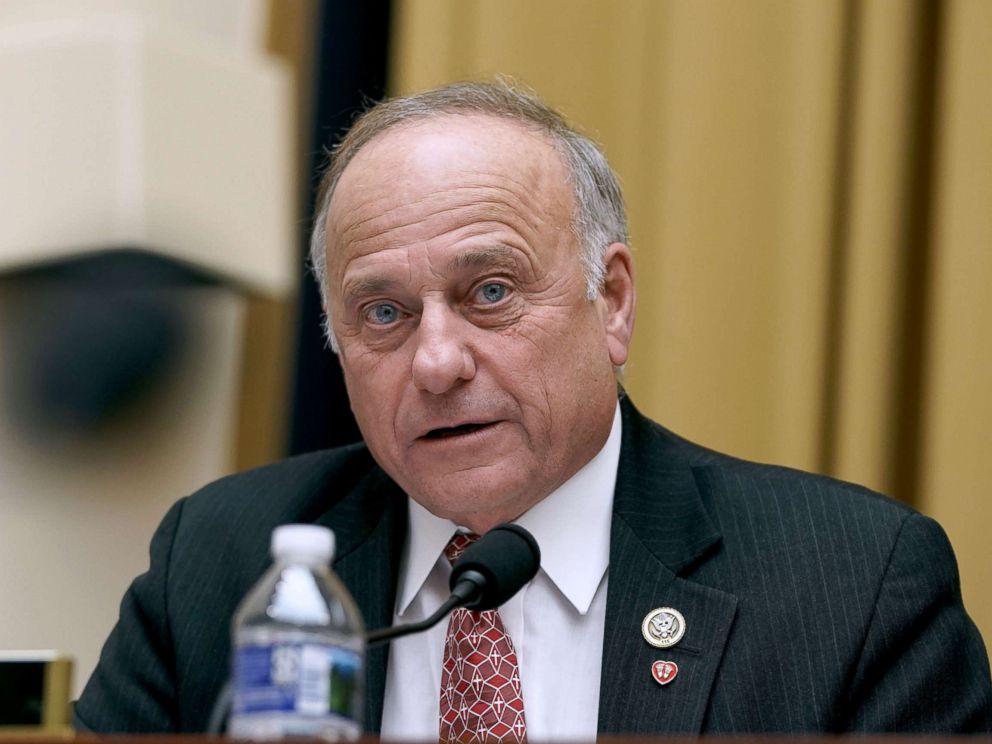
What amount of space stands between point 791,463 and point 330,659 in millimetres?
2352

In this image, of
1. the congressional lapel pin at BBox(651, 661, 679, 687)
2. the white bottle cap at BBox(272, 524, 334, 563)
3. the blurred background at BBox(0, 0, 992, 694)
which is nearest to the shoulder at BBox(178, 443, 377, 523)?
the congressional lapel pin at BBox(651, 661, 679, 687)

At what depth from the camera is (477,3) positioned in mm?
4074

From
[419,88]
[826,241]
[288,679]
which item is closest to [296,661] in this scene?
[288,679]

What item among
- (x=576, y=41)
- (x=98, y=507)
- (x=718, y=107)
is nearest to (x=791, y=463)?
(x=718, y=107)

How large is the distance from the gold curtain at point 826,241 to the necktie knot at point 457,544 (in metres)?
1.23

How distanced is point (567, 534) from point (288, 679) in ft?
3.98

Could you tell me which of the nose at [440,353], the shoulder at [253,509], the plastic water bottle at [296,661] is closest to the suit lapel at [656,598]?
the nose at [440,353]

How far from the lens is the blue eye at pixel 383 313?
8.33 feet

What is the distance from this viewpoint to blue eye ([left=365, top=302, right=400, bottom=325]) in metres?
2.54

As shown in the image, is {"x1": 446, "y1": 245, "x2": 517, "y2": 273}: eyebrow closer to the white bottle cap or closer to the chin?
the chin

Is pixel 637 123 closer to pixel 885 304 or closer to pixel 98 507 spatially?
pixel 885 304

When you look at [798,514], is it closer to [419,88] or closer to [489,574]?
[489,574]

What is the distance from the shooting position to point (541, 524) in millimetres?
2537

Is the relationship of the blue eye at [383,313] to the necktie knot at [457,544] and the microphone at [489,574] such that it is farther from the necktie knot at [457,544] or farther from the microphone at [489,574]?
the microphone at [489,574]
